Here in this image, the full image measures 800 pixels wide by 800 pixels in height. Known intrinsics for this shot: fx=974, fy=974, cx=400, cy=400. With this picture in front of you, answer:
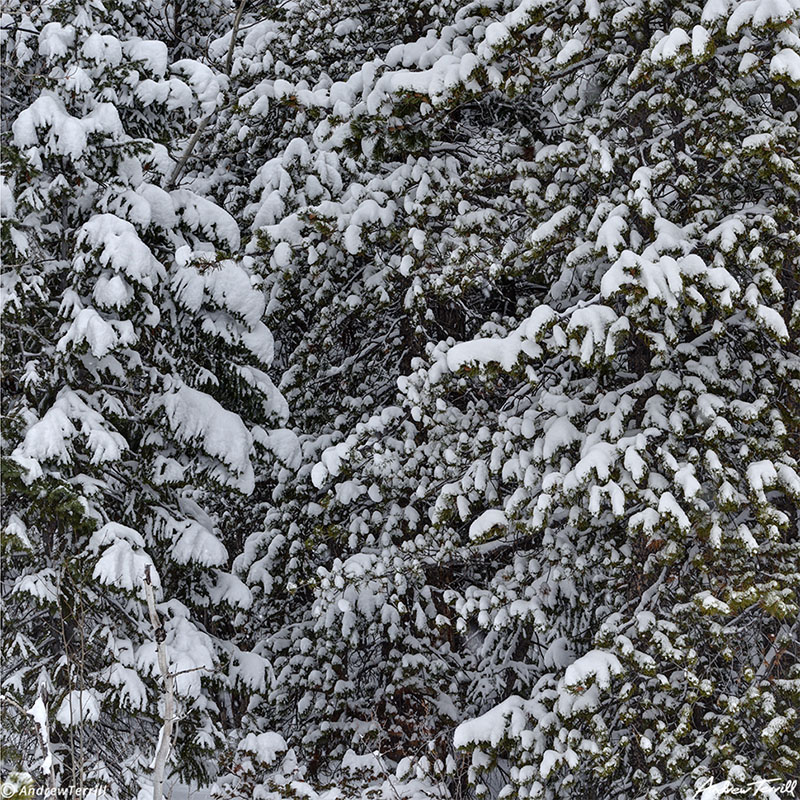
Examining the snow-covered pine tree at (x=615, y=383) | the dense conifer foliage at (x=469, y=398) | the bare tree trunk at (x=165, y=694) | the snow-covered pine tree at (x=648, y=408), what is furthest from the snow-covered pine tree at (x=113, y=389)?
the bare tree trunk at (x=165, y=694)

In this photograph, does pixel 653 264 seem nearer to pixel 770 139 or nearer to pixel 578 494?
pixel 770 139

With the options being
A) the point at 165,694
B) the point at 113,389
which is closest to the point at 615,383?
the point at 113,389

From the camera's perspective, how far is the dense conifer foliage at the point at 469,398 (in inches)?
261

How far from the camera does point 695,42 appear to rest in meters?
6.25

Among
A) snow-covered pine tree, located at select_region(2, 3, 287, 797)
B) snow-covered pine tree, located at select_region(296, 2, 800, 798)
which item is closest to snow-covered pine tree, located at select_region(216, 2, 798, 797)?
snow-covered pine tree, located at select_region(296, 2, 800, 798)

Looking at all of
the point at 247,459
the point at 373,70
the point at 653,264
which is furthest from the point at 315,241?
the point at 653,264

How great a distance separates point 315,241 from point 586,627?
15.1 ft

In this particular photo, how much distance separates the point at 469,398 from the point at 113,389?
355cm

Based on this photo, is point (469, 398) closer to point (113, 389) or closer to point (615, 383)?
point (615, 383)

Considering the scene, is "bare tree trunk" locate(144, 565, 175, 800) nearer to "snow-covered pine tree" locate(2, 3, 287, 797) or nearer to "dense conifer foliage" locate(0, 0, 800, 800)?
"dense conifer foliage" locate(0, 0, 800, 800)

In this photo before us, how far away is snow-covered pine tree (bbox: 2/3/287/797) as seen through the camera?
23.5 feet

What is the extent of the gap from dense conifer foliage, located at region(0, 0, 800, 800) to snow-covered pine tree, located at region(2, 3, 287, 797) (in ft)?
0.10

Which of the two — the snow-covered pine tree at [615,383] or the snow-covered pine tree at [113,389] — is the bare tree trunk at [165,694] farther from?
the snow-covered pine tree at [615,383]

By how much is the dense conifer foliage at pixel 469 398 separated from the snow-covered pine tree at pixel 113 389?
0.03 meters
